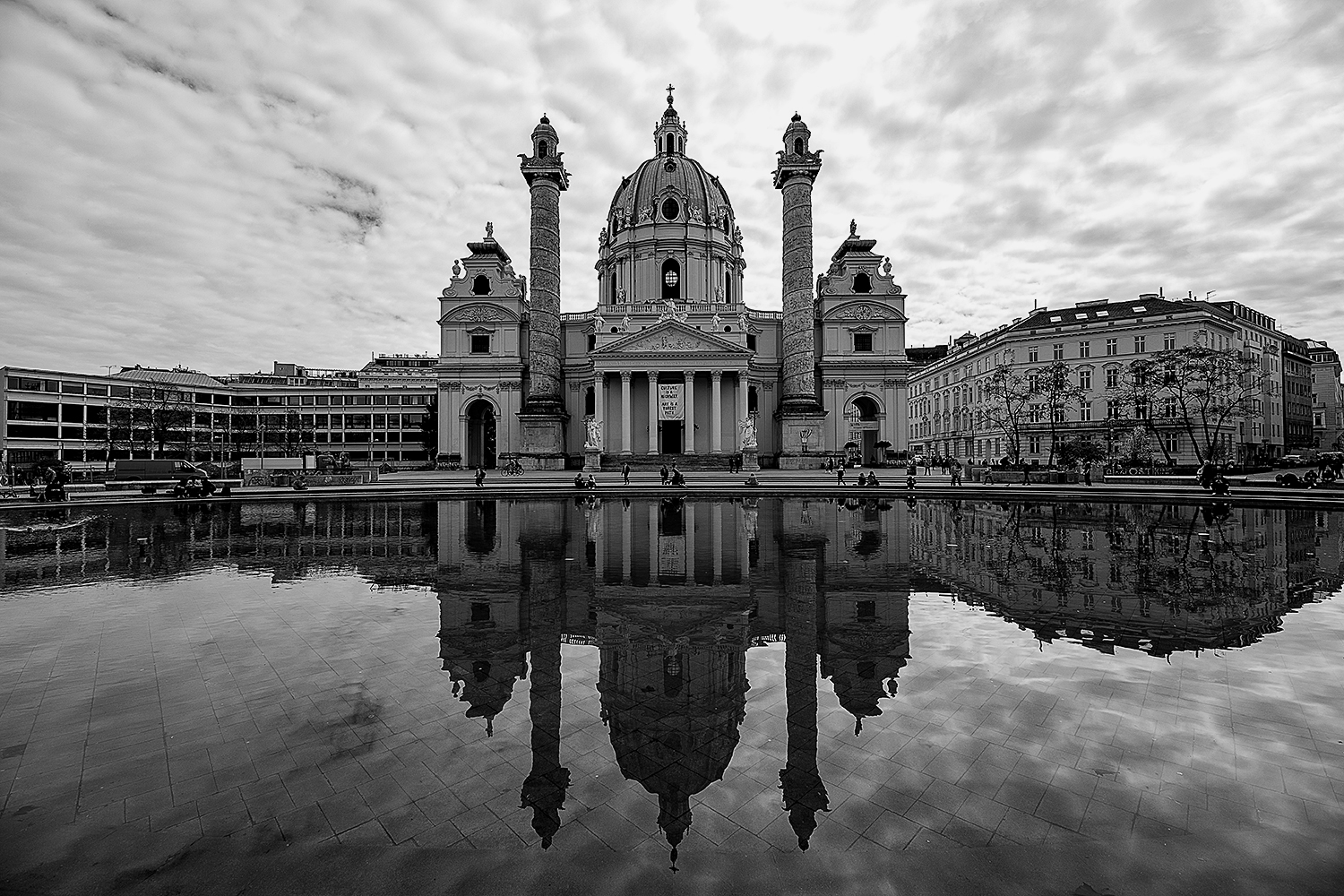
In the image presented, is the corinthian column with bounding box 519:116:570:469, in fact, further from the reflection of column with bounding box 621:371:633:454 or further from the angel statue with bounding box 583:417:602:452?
the reflection of column with bounding box 621:371:633:454

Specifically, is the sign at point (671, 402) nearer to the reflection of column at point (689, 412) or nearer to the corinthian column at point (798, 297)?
the reflection of column at point (689, 412)

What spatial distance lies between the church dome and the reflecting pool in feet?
213

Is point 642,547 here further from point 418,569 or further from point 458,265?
point 458,265

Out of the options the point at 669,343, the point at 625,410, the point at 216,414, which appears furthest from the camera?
the point at 216,414

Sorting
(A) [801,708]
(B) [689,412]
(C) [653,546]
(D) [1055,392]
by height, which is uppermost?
(D) [1055,392]

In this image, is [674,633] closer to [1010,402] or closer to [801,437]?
[801,437]

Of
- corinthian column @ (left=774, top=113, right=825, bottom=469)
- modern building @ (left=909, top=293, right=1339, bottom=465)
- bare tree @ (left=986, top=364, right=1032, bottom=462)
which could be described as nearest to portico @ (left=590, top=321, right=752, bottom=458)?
corinthian column @ (left=774, top=113, right=825, bottom=469)

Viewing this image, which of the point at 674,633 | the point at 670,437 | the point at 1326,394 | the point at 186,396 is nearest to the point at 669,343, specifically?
the point at 670,437

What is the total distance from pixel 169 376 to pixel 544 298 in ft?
240

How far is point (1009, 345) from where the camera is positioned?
71188mm

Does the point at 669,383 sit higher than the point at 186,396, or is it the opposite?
the point at 186,396

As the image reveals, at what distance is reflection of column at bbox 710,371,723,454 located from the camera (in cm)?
5522

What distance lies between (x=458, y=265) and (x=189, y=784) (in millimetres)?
62720

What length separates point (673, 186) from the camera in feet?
233
